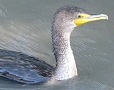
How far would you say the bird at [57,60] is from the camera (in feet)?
27.2

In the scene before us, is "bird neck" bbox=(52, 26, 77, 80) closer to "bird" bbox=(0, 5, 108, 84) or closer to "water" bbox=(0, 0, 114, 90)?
"bird" bbox=(0, 5, 108, 84)

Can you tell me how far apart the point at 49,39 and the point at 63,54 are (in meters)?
1.55

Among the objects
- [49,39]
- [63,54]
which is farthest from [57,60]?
[49,39]

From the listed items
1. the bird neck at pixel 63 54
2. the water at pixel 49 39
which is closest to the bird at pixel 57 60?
the bird neck at pixel 63 54

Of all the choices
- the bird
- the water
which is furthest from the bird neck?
the water

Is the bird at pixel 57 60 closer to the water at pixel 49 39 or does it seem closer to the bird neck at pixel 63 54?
the bird neck at pixel 63 54

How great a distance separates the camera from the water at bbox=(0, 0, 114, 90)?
843cm

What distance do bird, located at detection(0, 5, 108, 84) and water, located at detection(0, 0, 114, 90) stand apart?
124mm

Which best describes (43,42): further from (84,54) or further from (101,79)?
(101,79)

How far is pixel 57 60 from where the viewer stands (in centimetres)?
843

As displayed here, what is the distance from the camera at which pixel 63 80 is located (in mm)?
8414

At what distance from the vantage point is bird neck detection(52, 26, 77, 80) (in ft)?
27.5

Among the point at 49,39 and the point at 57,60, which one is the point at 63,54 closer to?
the point at 57,60

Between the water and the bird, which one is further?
the water
